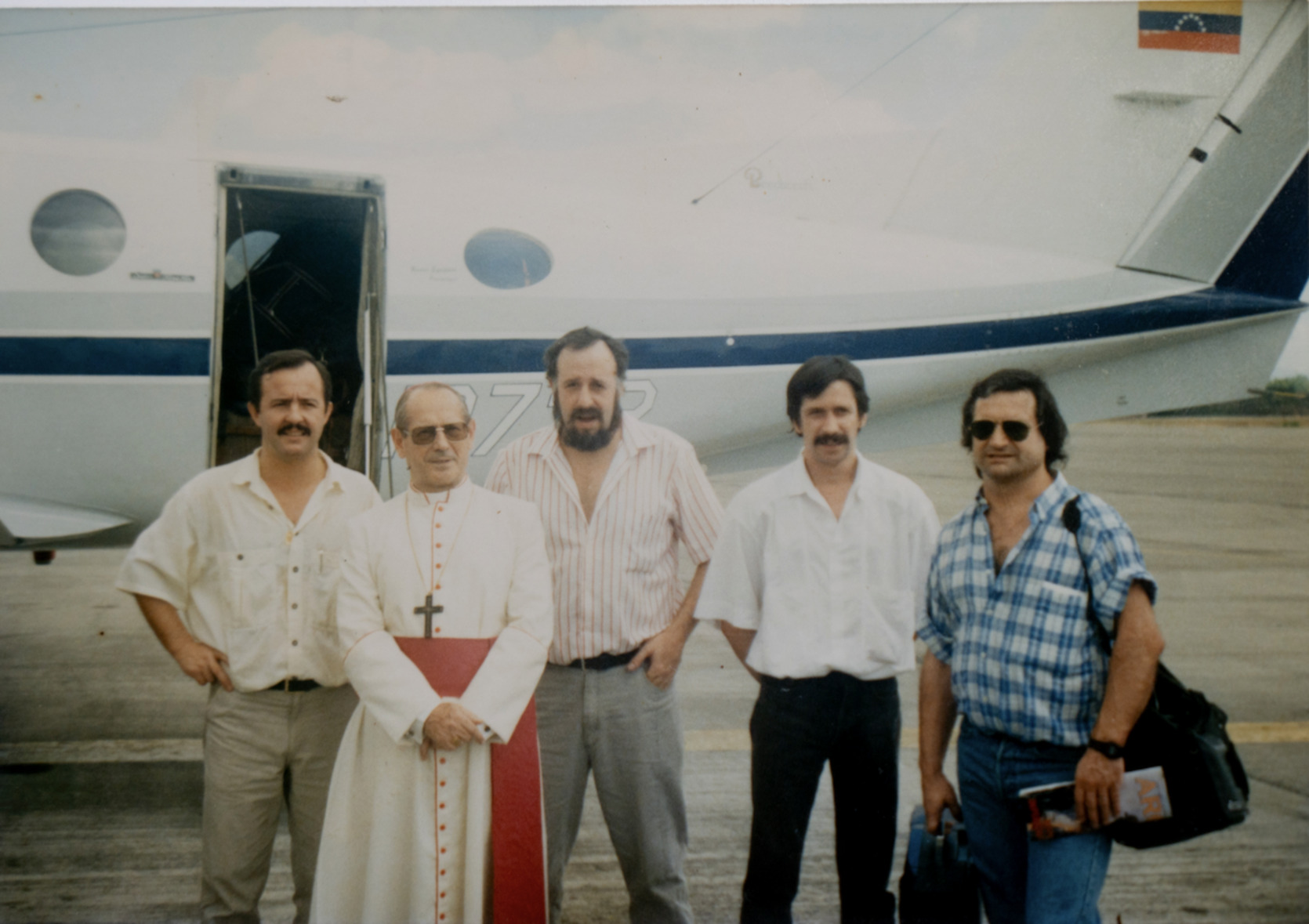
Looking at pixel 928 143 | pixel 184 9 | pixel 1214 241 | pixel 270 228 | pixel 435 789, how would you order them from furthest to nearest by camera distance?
pixel 270 228
pixel 1214 241
pixel 928 143
pixel 184 9
pixel 435 789

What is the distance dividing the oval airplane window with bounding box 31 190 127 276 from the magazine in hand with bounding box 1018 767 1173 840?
11.3 feet

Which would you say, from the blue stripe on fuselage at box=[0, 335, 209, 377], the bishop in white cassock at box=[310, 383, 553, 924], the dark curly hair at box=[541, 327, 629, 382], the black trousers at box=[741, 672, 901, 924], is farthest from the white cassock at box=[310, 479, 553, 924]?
the blue stripe on fuselage at box=[0, 335, 209, 377]

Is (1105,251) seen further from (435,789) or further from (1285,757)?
(435,789)

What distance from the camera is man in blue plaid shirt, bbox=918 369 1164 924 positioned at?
1709 mm

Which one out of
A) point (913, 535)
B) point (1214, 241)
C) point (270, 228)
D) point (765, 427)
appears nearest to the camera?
point (913, 535)

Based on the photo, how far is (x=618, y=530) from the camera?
7.36ft

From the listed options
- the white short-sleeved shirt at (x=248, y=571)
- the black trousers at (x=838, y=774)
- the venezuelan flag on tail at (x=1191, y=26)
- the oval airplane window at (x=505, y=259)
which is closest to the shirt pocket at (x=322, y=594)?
the white short-sleeved shirt at (x=248, y=571)

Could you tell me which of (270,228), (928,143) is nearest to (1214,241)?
(928,143)

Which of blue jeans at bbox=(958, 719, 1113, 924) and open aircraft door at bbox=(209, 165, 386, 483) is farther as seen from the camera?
open aircraft door at bbox=(209, 165, 386, 483)

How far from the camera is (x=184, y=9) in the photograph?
258 centimetres

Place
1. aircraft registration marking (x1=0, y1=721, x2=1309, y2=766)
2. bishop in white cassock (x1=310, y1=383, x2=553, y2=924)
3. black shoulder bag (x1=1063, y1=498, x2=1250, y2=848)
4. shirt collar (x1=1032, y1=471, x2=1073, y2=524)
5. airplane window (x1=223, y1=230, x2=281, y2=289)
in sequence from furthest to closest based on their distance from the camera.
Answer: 1. airplane window (x1=223, y1=230, x2=281, y2=289)
2. aircraft registration marking (x1=0, y1=721, x2=1309, y2=766)
3. bishop in white cassock (x1=310, y1=383, x2=553, y2=924)
4. shirt collar (x1=1032, y1=471, x2=1073, y2=524)
5. black shoulder bag (x1=1063, y1=498, x2=1250, y2=848)

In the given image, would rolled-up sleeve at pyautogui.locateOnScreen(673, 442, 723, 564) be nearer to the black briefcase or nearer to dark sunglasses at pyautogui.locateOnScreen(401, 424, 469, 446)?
dark sunglasses at pyautogui.locateOnScreen(401, 424, 469, 446)

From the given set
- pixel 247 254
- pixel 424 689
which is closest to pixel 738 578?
pixel 424 689

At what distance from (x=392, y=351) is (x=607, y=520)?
4.23 feet
